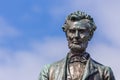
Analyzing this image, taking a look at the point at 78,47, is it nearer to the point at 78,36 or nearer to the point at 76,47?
the point at 76,47

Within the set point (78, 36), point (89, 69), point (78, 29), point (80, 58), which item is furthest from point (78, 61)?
point (78, 29)

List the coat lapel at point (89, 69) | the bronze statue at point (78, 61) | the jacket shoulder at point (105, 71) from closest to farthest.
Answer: the coat lapel at point (89, 69), the bronze statue at point (78, 61), the jacket shoulder at point (105, 71)

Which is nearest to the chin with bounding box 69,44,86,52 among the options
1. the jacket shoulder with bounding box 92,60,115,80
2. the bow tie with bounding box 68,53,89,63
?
the bow tie with bounding box 68,53,89,63

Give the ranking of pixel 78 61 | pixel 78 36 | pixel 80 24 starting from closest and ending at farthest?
pixel 78 36
pixel 80 24
pixel 78 61

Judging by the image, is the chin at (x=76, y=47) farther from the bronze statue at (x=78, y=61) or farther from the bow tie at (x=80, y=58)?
the bow tie at (x=80, y=58)

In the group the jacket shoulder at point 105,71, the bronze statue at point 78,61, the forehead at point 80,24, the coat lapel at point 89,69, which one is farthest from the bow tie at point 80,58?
the forehead at point 80,24

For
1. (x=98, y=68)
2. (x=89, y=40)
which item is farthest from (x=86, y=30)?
(x=98, y=68)

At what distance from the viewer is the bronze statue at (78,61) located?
9265mm

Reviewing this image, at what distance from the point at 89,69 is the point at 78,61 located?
0.37 metres

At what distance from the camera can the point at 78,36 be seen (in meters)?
9.28

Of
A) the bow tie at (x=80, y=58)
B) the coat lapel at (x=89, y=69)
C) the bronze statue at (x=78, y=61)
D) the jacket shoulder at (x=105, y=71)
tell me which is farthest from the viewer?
the bow tie at (x=80, y=58)

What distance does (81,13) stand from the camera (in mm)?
9570

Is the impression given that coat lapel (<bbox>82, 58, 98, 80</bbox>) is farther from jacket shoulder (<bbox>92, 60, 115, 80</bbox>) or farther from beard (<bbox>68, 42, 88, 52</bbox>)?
beard (<bbox>68, 42, 88, 52</bbox>)

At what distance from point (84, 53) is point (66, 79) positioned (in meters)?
0.73
